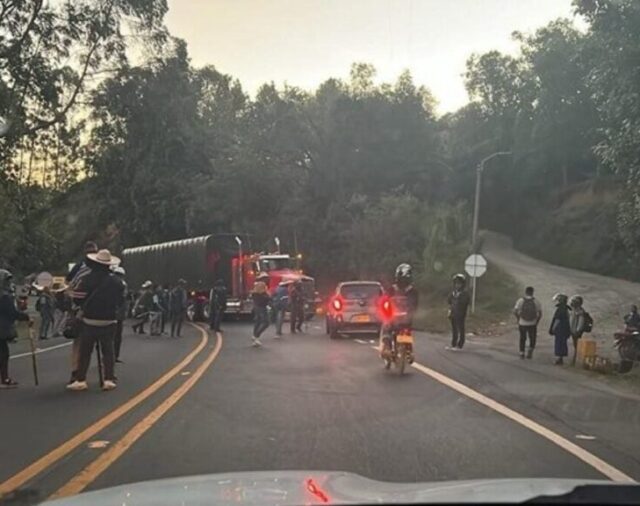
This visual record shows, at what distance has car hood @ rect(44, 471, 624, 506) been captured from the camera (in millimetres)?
3219

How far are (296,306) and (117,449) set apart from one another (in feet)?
64.7

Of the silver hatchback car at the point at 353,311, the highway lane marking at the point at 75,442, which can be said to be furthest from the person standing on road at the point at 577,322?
the highway lane marking at the point at 75,442

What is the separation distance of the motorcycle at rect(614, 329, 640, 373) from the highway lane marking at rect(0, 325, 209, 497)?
8.45 m

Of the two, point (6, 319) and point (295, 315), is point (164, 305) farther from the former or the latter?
point (6, 319)

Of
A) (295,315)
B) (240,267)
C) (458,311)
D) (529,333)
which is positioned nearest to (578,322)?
(529,333)

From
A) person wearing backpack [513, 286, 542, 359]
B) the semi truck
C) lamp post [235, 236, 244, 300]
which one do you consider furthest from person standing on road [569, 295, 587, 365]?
lamp post [235, 236, 244, 300]

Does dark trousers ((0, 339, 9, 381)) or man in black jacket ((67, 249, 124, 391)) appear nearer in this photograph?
man in black jacket ((67, 249, 124, 391))

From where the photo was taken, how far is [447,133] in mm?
76250

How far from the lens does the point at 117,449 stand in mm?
7895

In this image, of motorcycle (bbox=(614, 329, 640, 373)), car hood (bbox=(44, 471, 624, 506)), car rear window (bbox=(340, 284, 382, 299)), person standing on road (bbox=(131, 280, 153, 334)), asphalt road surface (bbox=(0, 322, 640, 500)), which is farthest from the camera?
person standing on road (bbox=(131, 280, 153, 334))

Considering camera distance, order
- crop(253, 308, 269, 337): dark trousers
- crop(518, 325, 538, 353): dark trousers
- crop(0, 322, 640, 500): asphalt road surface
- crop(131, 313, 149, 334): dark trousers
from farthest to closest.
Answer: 1. crop(131, 313, 149, 334): dark trousers
2. crop(253, 308, 269, 337): dark trousers
3. crop(518, 325, 538, 353): dark trousers
4. crop(0, 322, 640, 500): asphalt road surface

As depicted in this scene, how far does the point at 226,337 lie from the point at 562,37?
142 feet

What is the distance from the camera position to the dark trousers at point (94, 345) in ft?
39.0

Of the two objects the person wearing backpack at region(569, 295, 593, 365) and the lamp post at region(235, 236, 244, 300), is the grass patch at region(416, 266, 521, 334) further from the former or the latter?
the person wearing backpack at region(569, 295, 593, 365)
